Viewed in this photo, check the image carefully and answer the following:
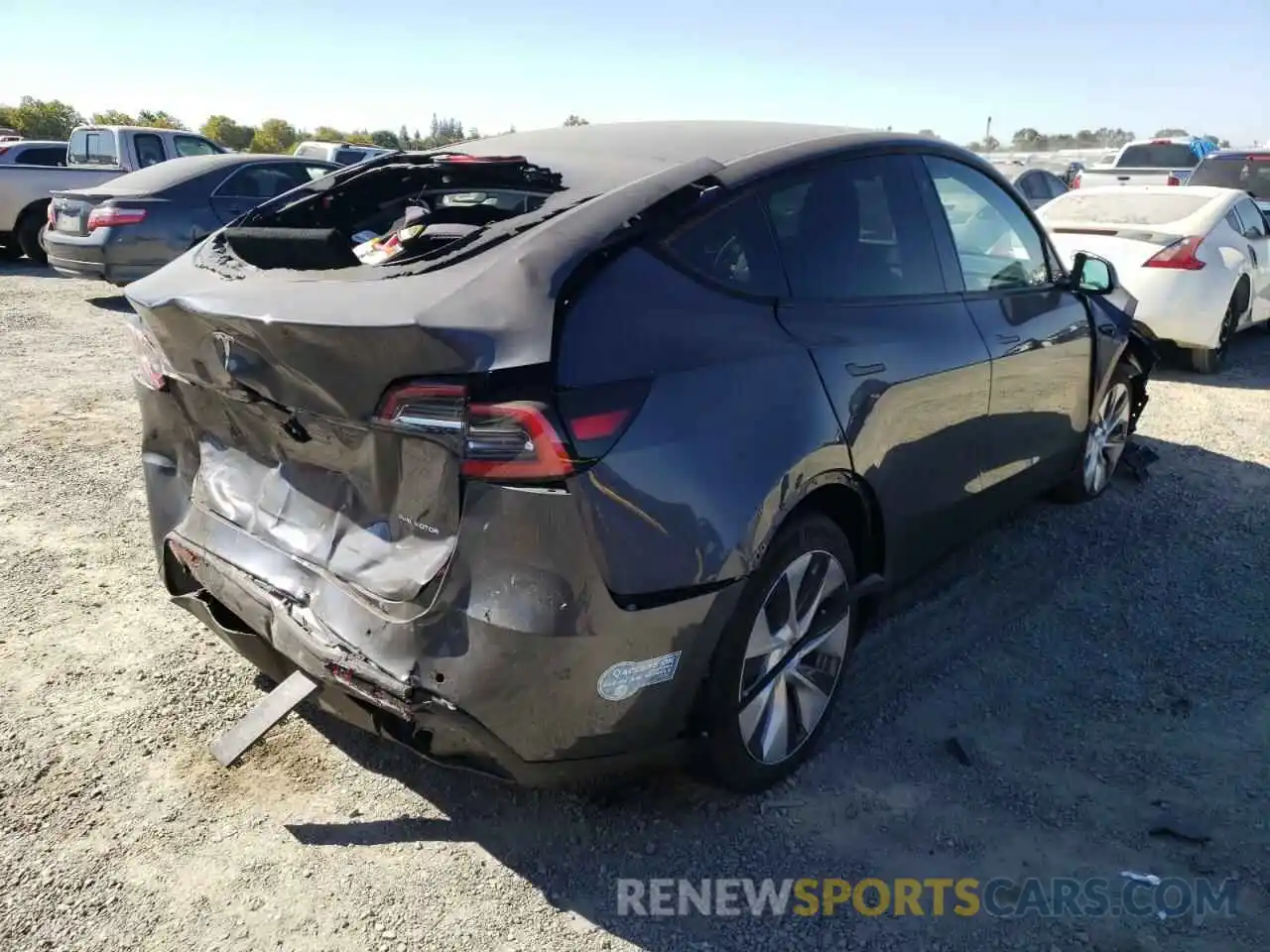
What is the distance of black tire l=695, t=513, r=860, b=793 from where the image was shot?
2488 mm

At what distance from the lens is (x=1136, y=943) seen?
2.36 m

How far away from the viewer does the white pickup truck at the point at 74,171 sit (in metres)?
12.6

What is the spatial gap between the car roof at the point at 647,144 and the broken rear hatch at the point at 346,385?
0.41ft

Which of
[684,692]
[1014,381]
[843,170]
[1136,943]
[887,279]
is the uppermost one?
[843,170]

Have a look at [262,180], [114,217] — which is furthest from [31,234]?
[262,180]

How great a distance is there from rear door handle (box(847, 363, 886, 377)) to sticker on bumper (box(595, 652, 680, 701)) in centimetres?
101

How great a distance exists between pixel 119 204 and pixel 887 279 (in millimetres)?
8776

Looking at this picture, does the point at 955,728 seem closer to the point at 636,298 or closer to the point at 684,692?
the point at 684,692

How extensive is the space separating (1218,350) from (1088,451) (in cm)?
417

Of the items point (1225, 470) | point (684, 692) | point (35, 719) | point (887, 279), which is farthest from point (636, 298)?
point (1225, 470)

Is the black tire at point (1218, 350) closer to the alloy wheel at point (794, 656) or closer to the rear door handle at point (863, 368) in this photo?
the rear door handle at point (863, 368)

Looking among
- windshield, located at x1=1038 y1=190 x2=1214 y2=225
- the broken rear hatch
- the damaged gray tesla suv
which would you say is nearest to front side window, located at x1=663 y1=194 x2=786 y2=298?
the damaged gray tesla suv

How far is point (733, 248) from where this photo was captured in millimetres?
2643

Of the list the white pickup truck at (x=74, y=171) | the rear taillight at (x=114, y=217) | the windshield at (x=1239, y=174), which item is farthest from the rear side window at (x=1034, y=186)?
the rear taillight at (x=114, y=217)
